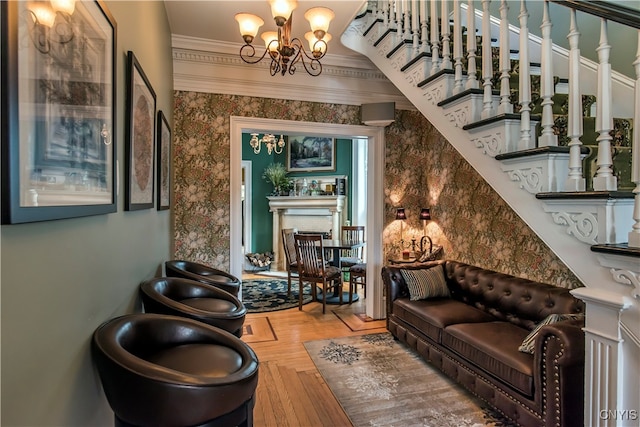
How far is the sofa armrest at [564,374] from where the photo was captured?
5.82 ft

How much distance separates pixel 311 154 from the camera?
7.55m

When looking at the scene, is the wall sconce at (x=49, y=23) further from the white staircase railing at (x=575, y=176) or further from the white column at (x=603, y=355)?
the white column at (x=603, y=355)

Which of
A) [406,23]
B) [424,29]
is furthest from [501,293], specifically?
[406,23]

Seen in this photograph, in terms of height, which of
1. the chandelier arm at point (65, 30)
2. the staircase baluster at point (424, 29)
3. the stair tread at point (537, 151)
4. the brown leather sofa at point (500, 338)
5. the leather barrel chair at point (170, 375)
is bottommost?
the brown leather sofa at point (500, 338)

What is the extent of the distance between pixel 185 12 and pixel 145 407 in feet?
10.2

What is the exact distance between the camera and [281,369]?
2982mm

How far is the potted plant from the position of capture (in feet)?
24.9

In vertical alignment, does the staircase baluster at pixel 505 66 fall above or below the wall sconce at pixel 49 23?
above

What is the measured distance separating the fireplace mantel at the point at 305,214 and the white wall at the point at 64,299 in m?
5.45

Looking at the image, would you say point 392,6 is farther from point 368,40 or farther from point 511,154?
point 511,154

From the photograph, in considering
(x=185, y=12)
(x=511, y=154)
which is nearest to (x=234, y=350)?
(x=511, y=154)

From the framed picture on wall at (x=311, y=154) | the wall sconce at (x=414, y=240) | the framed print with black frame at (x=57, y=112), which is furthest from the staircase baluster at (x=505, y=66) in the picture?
the framed picture on wall at (x=311, y=154)

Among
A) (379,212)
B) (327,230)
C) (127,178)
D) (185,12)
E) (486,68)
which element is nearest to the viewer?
(127,178)

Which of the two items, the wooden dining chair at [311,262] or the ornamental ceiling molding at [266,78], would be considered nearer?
the ornamental ceiling molding at [266,78]
